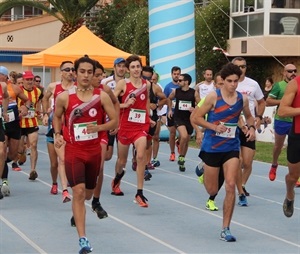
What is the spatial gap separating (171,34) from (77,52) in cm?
315

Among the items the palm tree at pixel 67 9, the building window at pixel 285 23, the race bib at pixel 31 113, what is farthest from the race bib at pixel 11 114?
the palm tree at pixel 67 9

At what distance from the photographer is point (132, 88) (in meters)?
12.8

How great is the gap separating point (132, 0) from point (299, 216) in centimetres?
3929

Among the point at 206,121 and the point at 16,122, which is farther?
the point at 16,122

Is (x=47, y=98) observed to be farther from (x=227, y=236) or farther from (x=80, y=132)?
(x=227, y=236)

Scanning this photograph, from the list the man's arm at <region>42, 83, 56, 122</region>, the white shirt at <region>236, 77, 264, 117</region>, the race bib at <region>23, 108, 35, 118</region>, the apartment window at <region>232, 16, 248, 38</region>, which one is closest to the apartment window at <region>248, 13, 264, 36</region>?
the apartment window at <region>232, 16, 248, 38</region>

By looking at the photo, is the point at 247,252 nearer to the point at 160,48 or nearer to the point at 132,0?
the point at 160,48

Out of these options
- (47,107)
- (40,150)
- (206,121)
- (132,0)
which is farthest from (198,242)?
(132,0)

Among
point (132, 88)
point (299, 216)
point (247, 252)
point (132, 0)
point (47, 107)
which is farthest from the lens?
point (132, 0)

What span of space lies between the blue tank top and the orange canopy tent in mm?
16716

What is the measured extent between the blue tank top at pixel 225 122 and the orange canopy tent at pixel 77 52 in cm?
1672

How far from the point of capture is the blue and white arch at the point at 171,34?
1005 inches

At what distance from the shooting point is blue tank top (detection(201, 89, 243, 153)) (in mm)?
9867

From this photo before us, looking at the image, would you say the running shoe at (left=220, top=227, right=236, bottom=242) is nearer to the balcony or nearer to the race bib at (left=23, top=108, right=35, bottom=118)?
the race bib at (left=23, top=108, right=35, bottom=118)
